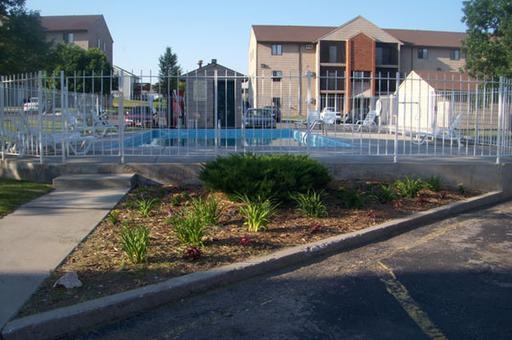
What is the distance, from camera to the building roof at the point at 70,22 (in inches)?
2817

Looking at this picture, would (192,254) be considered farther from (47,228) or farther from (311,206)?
(311,206)

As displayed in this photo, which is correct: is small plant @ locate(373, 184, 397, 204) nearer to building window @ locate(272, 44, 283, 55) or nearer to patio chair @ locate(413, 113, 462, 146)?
patio chair @ locate(413, 113, 462, 146)

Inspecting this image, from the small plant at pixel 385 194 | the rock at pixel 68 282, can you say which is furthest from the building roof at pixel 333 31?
the rock at pixel 68 282

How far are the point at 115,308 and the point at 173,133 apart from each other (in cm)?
1523

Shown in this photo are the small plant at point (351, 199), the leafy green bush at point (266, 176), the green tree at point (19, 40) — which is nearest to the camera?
the leafy green bush at point (266, 176)

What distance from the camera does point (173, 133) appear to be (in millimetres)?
19844

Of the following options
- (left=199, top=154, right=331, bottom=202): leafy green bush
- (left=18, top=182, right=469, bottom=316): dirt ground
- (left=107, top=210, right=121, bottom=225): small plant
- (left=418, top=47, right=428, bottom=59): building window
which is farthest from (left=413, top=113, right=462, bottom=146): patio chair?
(left=418, top=47, right=428, bottom=59): building window

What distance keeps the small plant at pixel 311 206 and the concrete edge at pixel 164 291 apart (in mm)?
742

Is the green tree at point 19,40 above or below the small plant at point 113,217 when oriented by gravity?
above

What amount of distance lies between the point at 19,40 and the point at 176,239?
1944 centimetres

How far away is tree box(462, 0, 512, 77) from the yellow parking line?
33.7 meters

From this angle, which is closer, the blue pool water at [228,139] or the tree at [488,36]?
the blue pool water at [228,139]

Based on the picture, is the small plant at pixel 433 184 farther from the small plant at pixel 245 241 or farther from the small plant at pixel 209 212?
the small plant at pixel 245 241

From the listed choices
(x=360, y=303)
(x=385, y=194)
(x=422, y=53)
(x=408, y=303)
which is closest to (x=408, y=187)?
(x=385, y=194)
